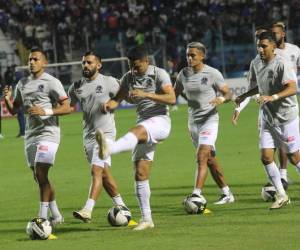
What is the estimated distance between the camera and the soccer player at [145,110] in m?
12.2

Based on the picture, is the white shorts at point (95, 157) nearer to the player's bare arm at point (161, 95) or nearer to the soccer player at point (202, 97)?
the player's bare arm at point (161, 95)

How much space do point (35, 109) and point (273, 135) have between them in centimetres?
360

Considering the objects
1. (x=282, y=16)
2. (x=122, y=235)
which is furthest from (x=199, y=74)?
(x=282, y=16)

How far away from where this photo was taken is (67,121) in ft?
129

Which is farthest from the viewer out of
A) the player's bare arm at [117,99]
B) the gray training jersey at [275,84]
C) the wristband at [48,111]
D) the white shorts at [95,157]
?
the gray training jersey at [275,84]

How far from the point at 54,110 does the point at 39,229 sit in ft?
5.08

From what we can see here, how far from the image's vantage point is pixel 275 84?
13867 mm

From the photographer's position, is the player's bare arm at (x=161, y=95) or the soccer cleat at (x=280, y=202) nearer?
the player's bare arm at (x=161, y=95)

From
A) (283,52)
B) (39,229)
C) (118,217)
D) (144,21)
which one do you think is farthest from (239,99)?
(144,21)

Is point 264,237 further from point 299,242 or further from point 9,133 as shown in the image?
point 9,133

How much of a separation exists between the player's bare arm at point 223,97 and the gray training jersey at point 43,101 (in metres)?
2.09

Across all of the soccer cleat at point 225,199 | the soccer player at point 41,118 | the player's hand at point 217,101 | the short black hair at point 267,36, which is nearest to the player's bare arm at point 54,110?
the soccer player at point 41,118

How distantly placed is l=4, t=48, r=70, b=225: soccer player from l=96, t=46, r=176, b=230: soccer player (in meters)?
0.75

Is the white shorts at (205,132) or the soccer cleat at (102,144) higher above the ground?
the soccer cleat at (102,144)
